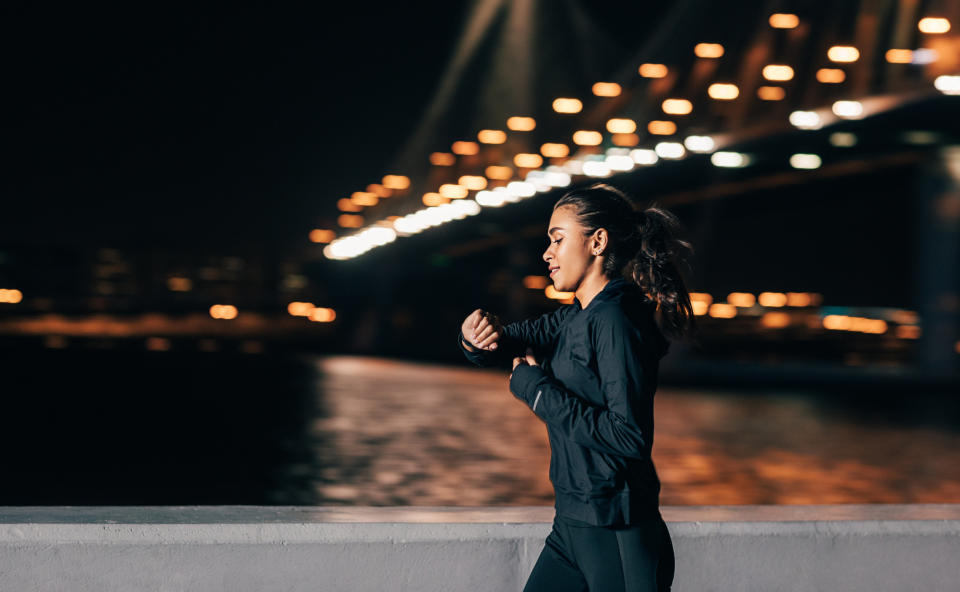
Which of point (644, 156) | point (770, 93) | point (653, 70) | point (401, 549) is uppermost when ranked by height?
point (653, 70)

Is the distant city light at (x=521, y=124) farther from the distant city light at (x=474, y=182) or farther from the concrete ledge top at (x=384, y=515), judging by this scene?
the concrete ledge top at (x=384, y=515)

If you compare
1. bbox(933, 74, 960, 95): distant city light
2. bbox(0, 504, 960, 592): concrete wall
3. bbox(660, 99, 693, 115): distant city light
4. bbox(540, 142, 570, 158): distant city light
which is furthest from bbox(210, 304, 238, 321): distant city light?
bbox(0, 504, 960, 592): concrete wall

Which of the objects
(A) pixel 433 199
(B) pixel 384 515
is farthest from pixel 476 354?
(A) pixel 433 199

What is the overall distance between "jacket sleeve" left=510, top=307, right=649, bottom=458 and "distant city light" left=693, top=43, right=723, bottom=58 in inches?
1409

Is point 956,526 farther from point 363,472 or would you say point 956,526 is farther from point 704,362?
point 704,362

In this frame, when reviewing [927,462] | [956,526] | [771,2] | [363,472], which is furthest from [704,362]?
[956,526]

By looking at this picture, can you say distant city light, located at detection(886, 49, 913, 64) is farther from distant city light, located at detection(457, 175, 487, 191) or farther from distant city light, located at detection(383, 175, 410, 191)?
distant city light, located at detection(383, 175, 410, 191)

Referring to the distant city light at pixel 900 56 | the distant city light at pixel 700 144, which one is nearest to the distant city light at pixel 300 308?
the distant city light at pixel 700 144

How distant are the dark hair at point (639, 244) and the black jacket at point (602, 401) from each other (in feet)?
0.15

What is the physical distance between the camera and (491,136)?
199 feet

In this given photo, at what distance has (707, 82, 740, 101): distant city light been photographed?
35.0 metres

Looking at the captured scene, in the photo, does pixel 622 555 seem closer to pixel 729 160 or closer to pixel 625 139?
pixel 729 160

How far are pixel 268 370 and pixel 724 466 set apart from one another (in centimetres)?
2044

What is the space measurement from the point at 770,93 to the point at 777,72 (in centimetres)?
59
